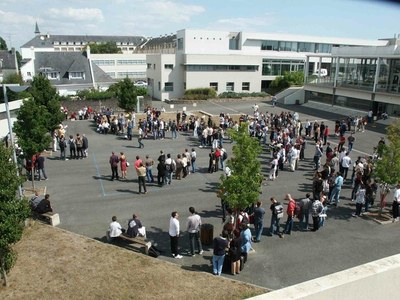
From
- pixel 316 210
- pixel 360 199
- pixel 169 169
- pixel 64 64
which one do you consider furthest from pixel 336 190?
pixel 64 64

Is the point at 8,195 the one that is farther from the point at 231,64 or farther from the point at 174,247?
the point at 231,64

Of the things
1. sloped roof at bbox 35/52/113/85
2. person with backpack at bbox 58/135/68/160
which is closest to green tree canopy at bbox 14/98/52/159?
person with backpack at bbox 58/135/68/160

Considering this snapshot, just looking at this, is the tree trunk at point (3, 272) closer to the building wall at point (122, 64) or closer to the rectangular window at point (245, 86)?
the rectangular window at point (245, 86)

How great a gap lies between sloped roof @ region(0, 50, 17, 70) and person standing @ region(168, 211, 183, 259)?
67802 mm

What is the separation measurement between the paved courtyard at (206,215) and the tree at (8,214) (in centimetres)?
308

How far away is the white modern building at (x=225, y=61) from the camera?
171 feet

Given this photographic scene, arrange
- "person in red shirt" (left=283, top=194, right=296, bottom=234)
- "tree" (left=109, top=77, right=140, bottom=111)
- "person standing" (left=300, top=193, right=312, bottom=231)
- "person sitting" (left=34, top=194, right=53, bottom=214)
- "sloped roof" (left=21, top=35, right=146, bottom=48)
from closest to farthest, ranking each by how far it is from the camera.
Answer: "person in red shirt" (left=283, top=194, right=296, bottom=234) < "person standing" (left=300, top=193, right=312, bottom=231) < "person sitting" (left=34, top=194, right=53, bottom=214) < "tree" (left=109, top=77, right=140, bottom=111) < "sloped roof" (left=21, top=35, right=146, bottom=48)

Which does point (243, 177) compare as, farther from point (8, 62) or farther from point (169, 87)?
point (8, 62)

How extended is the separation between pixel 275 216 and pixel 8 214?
7823 mm

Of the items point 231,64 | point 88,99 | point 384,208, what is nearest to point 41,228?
point 384,208

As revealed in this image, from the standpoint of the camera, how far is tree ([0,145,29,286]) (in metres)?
8.98

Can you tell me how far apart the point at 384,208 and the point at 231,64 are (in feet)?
136

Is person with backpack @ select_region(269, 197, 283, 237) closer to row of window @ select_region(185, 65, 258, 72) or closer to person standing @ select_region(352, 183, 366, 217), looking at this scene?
person standing @ select_region(352, 183, 366, 217)

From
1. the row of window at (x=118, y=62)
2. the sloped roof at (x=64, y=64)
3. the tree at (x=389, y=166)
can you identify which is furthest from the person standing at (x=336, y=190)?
the row of window at (x=118, y=62)
